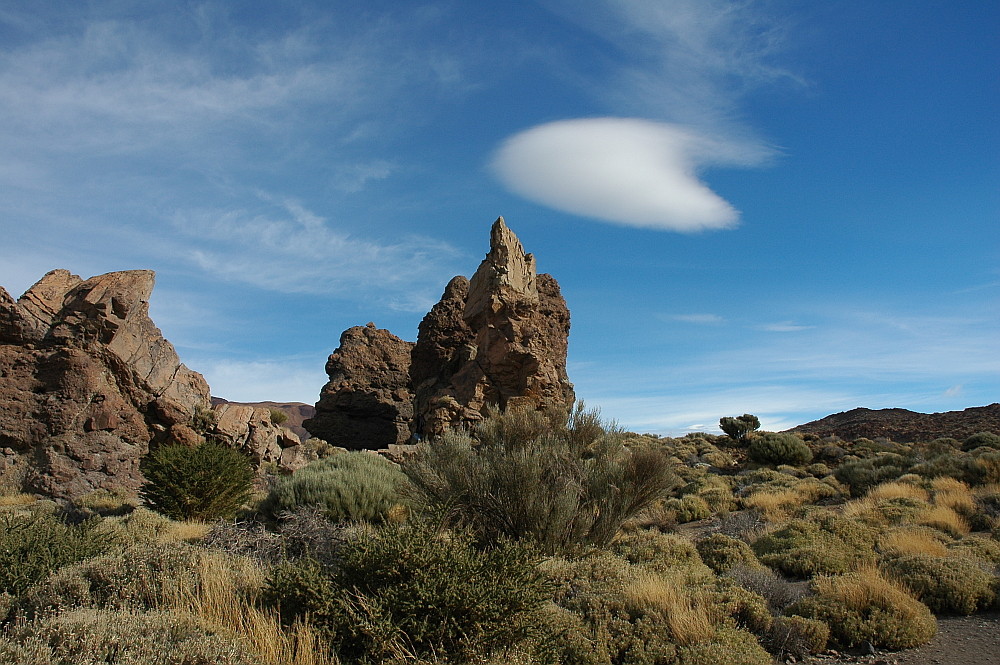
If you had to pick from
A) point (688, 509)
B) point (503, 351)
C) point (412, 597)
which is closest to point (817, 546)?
point (688, 509)

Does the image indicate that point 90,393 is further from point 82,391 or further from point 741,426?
point 741,426

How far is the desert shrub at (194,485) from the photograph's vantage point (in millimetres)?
11352

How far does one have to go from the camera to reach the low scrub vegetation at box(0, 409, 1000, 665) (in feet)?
15.5

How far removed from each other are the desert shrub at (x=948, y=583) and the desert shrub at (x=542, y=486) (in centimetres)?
406

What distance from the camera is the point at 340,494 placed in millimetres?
11523

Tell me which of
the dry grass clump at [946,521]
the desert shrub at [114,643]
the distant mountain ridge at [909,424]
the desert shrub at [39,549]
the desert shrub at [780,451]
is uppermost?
the distant mountain ridge at [909,424]

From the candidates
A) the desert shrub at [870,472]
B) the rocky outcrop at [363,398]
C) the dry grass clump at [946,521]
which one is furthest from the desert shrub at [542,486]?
the rocky outcrop at [363,398]

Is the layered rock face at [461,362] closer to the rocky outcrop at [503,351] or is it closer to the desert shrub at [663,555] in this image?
the rocky outcrop at [503,351]

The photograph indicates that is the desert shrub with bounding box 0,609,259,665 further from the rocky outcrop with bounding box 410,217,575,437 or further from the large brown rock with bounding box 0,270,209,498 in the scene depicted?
the rocky outcrop with bounding box 410,217,575,437

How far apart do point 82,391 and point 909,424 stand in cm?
4539

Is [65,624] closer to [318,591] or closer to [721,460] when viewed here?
[318,591]

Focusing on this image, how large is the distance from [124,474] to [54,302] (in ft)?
16.9

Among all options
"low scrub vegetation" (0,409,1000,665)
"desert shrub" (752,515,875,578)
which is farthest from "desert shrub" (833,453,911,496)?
"desert shrub" (752,515,875,578)

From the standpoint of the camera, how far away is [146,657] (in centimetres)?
379
